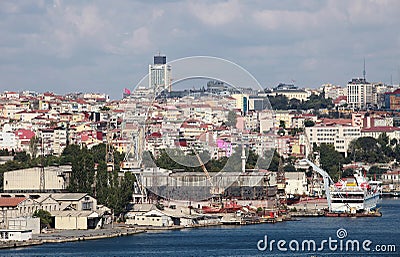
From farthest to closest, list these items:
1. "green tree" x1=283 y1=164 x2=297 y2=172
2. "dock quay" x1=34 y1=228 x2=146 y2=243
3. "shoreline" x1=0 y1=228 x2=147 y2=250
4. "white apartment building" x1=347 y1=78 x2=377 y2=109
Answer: "white apartment building" x1=347 y1=78 x2=377 y2=109 → "green tree" x1=283 y1=164 x2=297 y2=172 → "dock quay" x1=34 y1=228 x2=146 y2=243 → "shoreline" x1=0 y1=228 x2=147 y2=250

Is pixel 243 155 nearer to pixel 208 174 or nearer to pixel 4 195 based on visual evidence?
pixel 208 174

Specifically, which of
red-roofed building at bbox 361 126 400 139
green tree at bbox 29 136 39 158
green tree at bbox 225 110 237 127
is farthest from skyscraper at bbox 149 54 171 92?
red-roofed building at bbox 361 126 400 139

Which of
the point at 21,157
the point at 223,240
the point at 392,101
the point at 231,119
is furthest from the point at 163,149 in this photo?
the point at 392,101

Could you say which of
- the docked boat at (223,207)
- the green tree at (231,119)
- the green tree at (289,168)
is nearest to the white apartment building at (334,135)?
the green tree at (289,168)

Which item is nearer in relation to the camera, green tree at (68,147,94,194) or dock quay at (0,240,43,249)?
dock quay at (0,240,43,249)

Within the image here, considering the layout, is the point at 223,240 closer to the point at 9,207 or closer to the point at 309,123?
the point at 9,207

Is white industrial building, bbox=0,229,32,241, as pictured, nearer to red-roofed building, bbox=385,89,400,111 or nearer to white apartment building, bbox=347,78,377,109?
red-roofed building, bbox=385,89,400,111

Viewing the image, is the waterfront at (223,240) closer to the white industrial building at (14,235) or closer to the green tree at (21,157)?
the white industrial building at (14,235)
